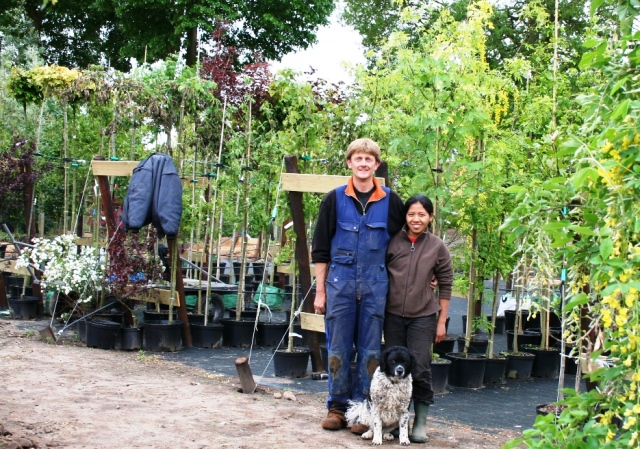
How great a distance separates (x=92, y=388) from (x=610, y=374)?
15.5 feet

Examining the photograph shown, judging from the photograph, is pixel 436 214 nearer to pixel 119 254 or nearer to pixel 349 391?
pixel 349 391

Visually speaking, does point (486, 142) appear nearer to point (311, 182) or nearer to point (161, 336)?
point (311, 182)

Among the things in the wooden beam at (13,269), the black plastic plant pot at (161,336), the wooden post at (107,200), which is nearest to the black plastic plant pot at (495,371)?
the black plastic plant pot at (161,336)

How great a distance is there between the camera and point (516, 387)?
23.6ft

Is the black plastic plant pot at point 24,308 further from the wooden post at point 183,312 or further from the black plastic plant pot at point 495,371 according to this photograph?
the black plastic plant pot at point 495,371

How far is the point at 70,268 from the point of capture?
8484mm

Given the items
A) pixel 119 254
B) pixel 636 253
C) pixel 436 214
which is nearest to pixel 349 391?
pixel 436 214

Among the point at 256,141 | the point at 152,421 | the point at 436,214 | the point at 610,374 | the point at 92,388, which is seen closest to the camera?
the point at 610,374

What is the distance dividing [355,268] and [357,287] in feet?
0.39

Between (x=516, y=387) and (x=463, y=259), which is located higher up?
(x=463, y=259)

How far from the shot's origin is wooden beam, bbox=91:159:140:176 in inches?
333

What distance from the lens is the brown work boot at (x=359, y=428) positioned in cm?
496

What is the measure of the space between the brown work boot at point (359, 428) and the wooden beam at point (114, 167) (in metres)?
4.46

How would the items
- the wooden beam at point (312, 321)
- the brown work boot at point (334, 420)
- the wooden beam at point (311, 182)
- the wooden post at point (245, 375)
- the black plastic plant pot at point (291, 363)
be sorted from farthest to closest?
the black plastic plant pot at point (291, 363)
the wooden beam at point (312, 321)
the wooden beam at point (311, 182)
the wooden post at point (245, 375)
the brown work boot at point (334, 420)
